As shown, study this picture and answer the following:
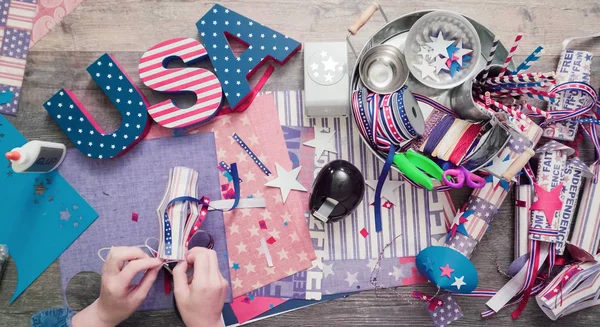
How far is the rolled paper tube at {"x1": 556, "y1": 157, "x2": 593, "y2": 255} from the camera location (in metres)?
0.98

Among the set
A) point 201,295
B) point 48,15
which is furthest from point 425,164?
point 48,15

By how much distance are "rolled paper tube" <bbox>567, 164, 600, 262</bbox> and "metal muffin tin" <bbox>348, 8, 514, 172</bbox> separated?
0.32m

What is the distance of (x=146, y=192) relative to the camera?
1.03 m

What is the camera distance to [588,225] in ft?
3.24

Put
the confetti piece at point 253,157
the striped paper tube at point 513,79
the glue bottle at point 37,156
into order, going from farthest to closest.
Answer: the confetti piece at point 253,157 → the glue bottle at point 37,156 → the striped paper tube at point 513,79

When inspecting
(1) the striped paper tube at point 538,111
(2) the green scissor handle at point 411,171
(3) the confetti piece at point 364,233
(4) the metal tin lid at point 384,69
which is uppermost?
(4) the metal tin lid at point 384,69

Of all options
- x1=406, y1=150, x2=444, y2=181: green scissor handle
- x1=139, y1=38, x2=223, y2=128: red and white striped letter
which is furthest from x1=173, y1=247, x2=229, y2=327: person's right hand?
x1=406, y1=150, x2=444, y2=181: green scissor handle

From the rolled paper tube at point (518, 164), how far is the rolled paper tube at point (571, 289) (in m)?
0.27

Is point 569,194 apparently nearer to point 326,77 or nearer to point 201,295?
point 326,77

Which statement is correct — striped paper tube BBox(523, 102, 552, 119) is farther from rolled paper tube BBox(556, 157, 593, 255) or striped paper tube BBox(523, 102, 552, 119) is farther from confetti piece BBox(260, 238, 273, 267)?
confetti piece BBox(260, 238, 273, 267)

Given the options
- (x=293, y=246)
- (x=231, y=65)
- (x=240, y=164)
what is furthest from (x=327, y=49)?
(x=293, y=246)

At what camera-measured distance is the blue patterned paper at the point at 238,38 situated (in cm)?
101

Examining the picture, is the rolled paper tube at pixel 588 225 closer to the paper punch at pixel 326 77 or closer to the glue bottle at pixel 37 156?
the paper punch at pixel 326 77

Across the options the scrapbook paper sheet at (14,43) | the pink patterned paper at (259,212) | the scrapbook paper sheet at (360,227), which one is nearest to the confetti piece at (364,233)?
the scrapbook paper sheet at (360,227)
